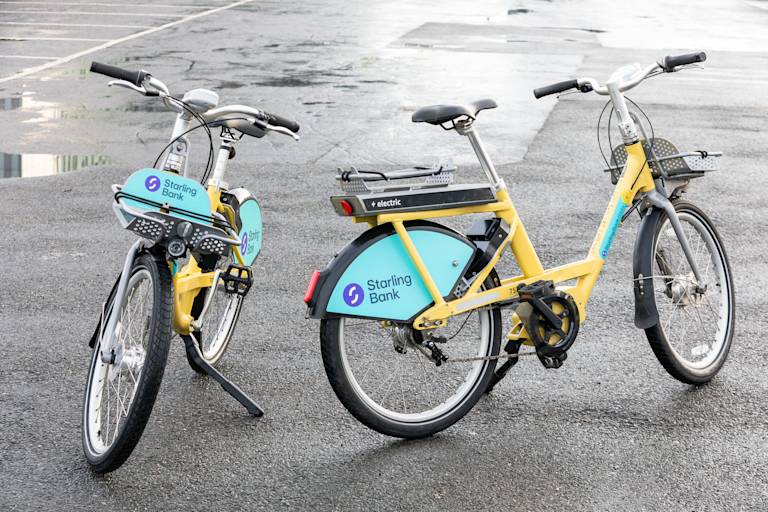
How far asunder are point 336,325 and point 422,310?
38cm

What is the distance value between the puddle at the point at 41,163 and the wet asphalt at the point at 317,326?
18 cm

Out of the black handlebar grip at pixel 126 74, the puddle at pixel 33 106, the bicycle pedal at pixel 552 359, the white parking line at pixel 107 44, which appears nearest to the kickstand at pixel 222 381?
the black handlebar grip at pixel 126 74

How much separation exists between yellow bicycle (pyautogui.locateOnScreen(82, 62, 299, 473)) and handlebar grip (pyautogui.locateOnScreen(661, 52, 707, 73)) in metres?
1.69

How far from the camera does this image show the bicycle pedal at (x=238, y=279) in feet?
15.5

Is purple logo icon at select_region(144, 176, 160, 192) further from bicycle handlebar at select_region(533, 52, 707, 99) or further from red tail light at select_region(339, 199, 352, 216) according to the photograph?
bicycle handlebar at select_region(533, 52, 707, 99)

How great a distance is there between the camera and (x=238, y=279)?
187 inches

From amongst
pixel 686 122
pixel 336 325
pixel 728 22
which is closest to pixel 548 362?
pixel 336 325

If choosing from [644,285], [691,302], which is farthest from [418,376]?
[691,302]

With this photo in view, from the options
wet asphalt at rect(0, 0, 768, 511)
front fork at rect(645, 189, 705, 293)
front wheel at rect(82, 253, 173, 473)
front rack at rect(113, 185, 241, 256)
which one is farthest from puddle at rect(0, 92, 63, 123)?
front fork at rect(645, 189, 705, 293)

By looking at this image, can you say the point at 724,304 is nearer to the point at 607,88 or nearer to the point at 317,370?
A: the point at 607,88

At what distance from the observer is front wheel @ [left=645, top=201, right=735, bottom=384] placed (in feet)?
16.3

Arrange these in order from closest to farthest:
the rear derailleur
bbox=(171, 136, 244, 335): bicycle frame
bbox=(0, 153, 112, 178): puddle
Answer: the rear derailleur → bbox=(171, 136, 244, 335): bicycle frame → bbox=(0, 153, 112, 178): puddle

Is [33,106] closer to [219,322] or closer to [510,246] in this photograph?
[219,322]

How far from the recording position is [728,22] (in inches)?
930
